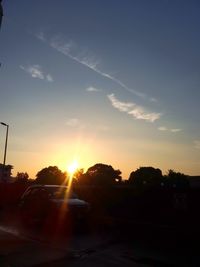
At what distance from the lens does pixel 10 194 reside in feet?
96.3

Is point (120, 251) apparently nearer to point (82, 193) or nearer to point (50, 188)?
point (50, 188)

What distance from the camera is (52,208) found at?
1520 cm

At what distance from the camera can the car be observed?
48.2ft

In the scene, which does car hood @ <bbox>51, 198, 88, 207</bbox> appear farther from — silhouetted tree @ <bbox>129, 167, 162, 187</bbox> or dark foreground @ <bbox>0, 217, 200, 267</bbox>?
silhouetted tree @ <bbox>129, 167, 162, 187</bbox>

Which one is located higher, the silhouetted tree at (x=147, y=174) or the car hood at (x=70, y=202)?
the silhouetted tree at (x=147, y=174)

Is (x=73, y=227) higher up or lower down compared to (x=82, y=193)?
lower down

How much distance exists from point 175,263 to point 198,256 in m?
1.17

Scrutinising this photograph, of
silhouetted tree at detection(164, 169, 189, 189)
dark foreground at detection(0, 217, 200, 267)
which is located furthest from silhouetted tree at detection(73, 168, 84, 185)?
dark foreground at detection(0, 217, 200, 267)

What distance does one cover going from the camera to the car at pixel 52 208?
→ 1470 centimetres

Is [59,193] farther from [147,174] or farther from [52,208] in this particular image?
[147,174]

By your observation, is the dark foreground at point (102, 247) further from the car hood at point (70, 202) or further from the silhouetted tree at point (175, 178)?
the silhouetted tree at point (175, 178)

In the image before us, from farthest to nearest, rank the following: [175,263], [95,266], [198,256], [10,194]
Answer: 1. [10,194]
2. [198,256]
3. [175,263]
4. [95,266]

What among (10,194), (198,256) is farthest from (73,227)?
(10,194)

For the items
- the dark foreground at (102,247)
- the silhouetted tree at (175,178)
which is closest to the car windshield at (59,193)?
the dark foreground at (102,247)
